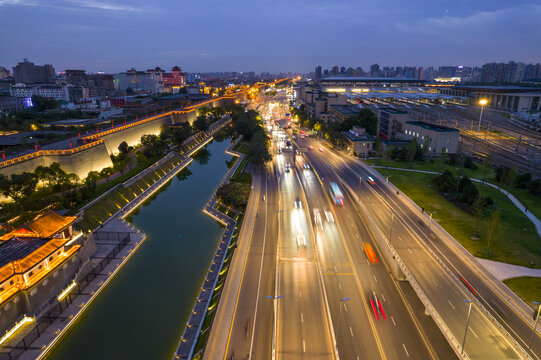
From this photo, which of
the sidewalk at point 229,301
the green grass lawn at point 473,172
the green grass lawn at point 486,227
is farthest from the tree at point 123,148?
the green grass lawn at point 486,227

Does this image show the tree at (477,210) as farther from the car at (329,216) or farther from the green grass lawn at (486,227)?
the car at (329,216)

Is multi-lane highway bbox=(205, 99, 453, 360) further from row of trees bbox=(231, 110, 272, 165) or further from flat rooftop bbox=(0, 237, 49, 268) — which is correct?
row of trees bbox=(231, 110, 272, 165)

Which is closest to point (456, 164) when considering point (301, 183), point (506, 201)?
point (506, 201)

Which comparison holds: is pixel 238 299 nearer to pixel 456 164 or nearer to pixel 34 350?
pixel 34 350

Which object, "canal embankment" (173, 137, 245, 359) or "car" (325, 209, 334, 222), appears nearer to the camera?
"canal embankment" (173, 137, 245, 359)

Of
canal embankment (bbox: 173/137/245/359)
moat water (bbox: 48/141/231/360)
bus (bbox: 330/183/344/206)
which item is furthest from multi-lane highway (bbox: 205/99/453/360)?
moat water (bbox: 48/141/231/360)

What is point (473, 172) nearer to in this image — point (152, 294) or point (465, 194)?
point (465, 194)
